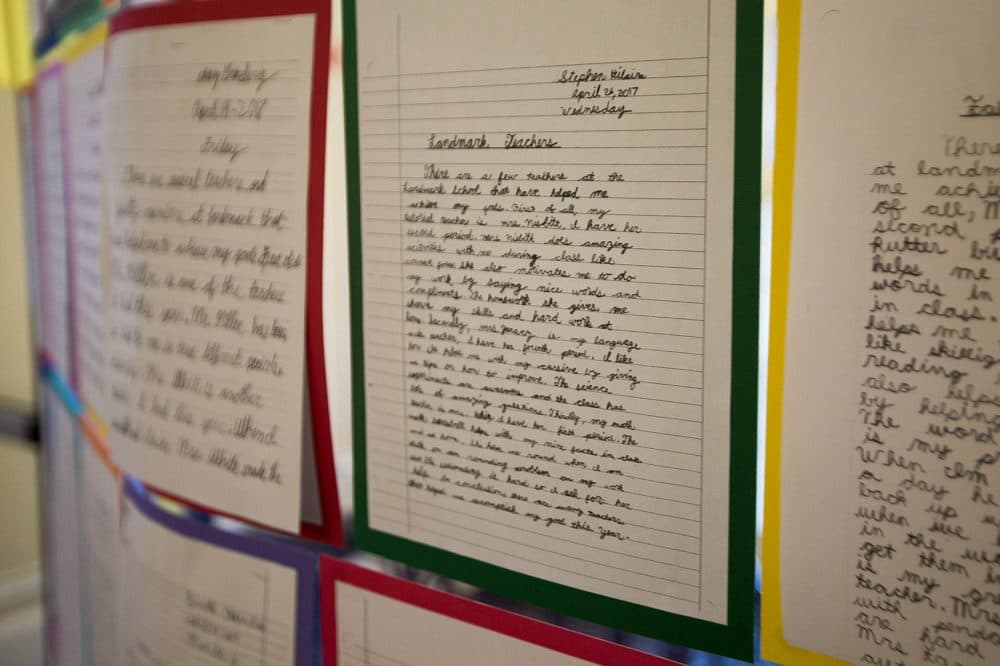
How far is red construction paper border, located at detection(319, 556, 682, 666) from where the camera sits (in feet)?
1.71

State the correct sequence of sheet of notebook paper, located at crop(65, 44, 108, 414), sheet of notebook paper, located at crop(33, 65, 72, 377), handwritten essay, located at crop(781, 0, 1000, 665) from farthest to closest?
sheet of notebook paper, located at crop(33, 65, 72, 377), sheet of notebook paper, located at crop(65, 44, 108, 414), handwritten essay, located at crop(781, 0, 1000, 665)

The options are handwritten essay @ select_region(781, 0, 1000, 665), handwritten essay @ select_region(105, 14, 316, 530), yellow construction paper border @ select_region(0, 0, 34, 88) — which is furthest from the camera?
yellow construction paper border @ select_region(0, 0, 34, 88)

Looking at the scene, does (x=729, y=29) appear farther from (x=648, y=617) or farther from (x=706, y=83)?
(x=648, y=617)

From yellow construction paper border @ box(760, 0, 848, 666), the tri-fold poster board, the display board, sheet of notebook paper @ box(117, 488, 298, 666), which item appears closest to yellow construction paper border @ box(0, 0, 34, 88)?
the display board

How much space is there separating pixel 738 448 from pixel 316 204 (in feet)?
1.25

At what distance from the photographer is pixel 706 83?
0.45m

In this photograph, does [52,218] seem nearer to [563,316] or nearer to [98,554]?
[98,554]

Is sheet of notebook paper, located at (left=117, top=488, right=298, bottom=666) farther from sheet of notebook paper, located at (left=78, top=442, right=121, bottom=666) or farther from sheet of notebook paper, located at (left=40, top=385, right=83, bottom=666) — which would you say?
sheet of notebook paper, located at (left=40, top=385, right=83, bottom=666)

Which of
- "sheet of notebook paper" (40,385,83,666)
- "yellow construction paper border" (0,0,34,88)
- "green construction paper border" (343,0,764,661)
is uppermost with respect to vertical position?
"yellow construction paper border" (0,0,34,88)

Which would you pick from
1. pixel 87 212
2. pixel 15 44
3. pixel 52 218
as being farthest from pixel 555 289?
pixel 15 44

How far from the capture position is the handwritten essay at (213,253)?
0.63 meters

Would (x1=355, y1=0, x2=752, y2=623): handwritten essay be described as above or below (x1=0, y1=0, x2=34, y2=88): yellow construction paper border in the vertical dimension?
below

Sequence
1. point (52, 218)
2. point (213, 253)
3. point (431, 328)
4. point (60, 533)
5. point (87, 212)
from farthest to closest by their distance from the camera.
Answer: point (60, 533), point (52, 218), point (87, 212), point (213, 253), point (431, 328)

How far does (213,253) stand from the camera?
674 millimetres
